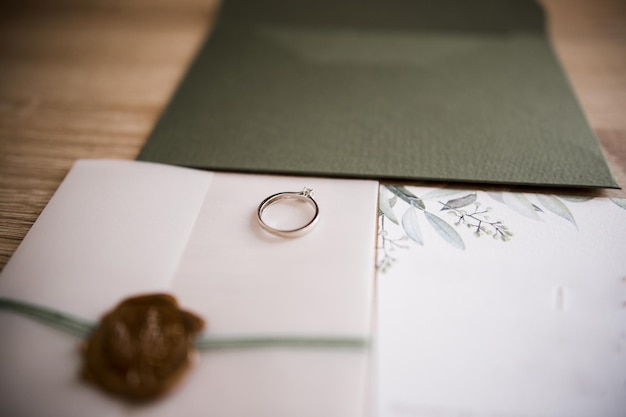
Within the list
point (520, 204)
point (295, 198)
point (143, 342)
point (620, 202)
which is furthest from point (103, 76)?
point (620, 202)

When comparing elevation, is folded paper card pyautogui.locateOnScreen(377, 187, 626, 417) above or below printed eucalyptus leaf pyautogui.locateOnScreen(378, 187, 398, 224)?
below

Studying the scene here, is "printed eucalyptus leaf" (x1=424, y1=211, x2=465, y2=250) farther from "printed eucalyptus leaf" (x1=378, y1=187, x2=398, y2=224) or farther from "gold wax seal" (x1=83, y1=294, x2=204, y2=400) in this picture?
"gold wax seal" (x1=83, y1=294, x2=204, y2=400)

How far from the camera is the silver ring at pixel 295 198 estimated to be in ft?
1.65

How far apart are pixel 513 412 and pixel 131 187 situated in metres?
0.50

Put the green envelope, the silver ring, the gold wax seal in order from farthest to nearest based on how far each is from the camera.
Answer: the green envelope < the silver ring < the gold wax seal

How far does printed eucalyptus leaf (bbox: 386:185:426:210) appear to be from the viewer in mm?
559

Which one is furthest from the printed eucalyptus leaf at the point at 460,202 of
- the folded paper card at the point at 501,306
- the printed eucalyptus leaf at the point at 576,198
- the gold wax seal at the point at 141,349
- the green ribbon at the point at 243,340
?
the gold wax seal at the point at 141,349

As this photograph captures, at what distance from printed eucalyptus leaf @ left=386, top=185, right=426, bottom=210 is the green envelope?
2cm

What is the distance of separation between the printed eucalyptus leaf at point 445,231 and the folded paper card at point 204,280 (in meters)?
0.08

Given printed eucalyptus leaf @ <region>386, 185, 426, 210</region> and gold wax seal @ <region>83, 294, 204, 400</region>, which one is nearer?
gold wax seal @ <region>83, 294, 204, 400</region>

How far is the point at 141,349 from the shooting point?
385 millimetres

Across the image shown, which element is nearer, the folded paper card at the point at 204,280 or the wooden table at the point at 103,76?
the folded paper card at the point at 204,280

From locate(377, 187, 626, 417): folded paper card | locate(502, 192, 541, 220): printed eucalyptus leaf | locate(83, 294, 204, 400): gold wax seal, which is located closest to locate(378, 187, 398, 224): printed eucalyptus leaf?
locate(377, 187, 626, 417): folded paper card

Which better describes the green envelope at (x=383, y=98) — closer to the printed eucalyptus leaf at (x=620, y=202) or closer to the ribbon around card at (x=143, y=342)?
the printed eucalyptus leaf at (x=620, y=202)
